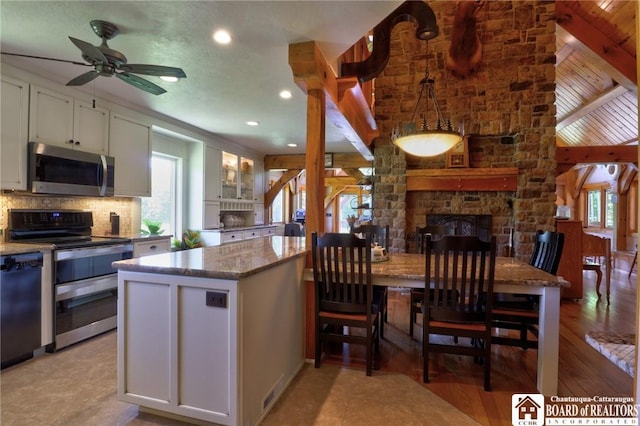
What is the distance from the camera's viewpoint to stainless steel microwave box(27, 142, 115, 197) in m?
2.82

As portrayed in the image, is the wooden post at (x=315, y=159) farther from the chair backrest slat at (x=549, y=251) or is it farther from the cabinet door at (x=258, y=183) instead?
the cabinet door at (x=258, y=183)

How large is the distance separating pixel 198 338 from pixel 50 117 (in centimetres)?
268

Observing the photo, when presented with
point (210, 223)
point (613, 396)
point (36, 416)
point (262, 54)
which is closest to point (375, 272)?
point (613, 396)

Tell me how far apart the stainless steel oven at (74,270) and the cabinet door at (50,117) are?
69 cm

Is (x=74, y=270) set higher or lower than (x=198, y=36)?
lower

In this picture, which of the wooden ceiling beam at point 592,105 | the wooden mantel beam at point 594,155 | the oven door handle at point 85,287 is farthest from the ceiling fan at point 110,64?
the wooden ceiling beam at point 592,105

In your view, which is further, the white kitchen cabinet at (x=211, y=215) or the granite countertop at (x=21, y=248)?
the white kitchen cabinet at (x=211, y=215)

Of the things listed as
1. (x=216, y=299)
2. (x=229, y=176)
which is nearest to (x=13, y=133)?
(x=216, y=299)

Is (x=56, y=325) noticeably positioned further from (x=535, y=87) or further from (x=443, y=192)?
(x=535, y=87)

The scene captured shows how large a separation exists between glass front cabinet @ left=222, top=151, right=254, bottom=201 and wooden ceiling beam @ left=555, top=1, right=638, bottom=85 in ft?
18.2

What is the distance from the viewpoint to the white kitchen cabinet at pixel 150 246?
3.52 m

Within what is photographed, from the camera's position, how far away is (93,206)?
3.66m

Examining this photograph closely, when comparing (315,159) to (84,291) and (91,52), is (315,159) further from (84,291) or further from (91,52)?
(84,291)

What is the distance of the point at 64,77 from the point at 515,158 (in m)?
5.59
